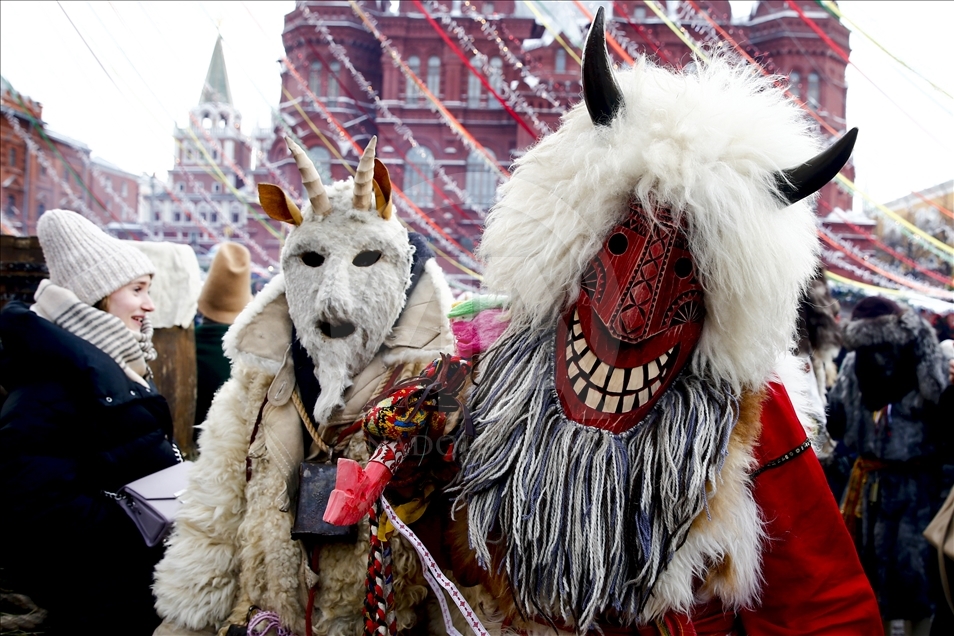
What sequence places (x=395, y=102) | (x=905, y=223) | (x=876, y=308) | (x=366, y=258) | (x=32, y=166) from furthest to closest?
(x=395, y=102), (x=32, y=166), (x=905, y=223), (x=876, y=308), (x=366, y=258)

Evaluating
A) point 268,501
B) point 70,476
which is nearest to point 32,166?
point 70,476

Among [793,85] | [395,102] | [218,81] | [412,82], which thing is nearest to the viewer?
[793,85]

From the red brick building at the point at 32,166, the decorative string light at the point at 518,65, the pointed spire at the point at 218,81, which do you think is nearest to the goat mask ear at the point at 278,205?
the red brick building at the point at 32,166

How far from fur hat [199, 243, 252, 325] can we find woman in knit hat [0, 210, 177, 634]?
1380mm

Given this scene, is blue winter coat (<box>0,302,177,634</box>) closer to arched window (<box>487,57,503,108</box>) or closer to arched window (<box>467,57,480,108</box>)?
arched window (<box>487,57,503,108</box>)

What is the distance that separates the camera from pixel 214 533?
1.71 metres

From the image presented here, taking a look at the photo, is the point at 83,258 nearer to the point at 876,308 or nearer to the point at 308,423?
the point at 308,423

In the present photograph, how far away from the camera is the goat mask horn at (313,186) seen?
1.61 m

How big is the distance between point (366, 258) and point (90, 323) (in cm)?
108

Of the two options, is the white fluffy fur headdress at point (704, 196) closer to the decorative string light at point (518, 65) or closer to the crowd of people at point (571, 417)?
the crowd of people at point (571, 417)

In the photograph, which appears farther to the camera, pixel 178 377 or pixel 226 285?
pixel 226 285

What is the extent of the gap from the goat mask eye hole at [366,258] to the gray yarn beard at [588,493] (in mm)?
649

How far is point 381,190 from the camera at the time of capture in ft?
5.79

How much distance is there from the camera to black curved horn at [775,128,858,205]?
1061 millimetres
